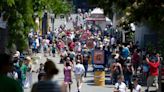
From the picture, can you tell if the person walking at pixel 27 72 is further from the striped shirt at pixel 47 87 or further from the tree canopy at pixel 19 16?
the striped shirt at pixel 47 87

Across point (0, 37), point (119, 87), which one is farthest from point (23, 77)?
point (119, 87)

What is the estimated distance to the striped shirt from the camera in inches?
323

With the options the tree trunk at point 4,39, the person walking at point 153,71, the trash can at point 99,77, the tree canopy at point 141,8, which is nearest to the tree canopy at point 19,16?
the tree trunk at point 4,39

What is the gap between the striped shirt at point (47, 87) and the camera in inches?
323

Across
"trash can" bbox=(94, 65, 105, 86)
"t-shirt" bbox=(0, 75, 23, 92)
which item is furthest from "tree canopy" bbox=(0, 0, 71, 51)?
"t-shirt" bbox=(0, 75, 23, 92)

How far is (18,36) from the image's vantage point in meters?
21.1

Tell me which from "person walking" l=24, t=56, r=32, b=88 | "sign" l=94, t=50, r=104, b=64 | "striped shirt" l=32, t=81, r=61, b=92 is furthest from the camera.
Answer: "sign" l=94, t=50, r=104, b=64

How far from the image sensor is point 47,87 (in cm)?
821

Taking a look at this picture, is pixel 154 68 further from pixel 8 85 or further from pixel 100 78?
pixel 8 85

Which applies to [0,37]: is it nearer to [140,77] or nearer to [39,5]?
[39,5]

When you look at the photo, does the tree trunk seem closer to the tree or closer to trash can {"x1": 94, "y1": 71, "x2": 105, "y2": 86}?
trash can {"x1": 94, "y1": 71, "x2": 105, "y2": 86}

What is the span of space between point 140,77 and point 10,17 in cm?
764

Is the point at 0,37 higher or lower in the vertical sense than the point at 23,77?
higher

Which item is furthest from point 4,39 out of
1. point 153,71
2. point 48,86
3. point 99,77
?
point 48,86
